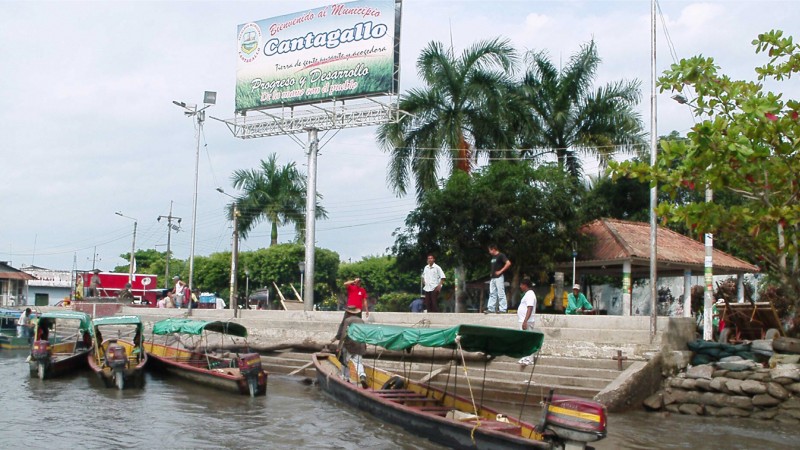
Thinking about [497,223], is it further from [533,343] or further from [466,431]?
[466,431]

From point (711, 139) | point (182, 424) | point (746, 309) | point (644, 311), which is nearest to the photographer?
point (711, 139)

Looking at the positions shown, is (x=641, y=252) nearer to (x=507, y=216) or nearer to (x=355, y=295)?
(x=507, y=216)

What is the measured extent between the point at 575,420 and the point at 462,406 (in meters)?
3.93

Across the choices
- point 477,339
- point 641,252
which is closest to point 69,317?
point 477,339

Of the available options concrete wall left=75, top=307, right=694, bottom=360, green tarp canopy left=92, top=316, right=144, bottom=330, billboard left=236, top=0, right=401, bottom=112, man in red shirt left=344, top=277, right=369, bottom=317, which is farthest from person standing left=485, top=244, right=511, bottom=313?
billboard left=236, top=0, right=401, bottom=112

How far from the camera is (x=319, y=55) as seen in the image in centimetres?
2877

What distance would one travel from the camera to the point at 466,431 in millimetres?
10781

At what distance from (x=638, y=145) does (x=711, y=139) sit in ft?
63.7

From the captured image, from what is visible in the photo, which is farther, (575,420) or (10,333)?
(10,333)

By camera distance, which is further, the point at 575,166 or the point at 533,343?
the point at 575,166

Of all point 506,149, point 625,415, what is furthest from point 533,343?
point 506,149

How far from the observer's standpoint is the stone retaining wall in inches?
579

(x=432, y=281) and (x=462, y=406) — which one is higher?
(x=432, y=281)

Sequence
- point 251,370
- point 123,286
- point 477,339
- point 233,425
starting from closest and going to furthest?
1. point 477,339
2. point 233,425
3. point 251,370
4. point 123,286
